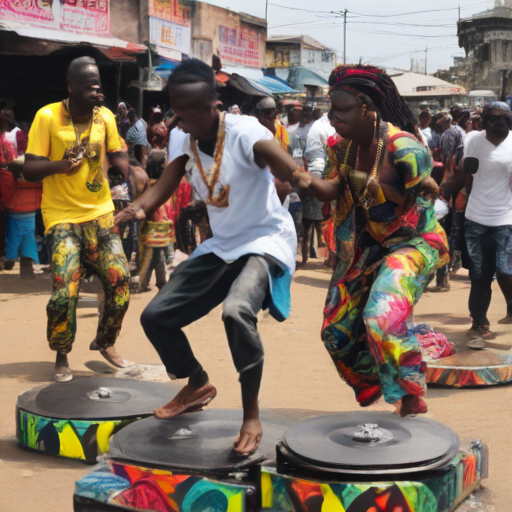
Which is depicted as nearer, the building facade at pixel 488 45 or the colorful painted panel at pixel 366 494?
the colorful painted panel at pixel 366 494

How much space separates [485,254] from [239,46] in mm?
21790

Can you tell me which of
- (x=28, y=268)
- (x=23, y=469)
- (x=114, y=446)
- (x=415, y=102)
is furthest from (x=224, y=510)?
(x=415, y=102)

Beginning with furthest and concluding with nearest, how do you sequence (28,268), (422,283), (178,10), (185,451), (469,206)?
(178,10) < (28,268) < (469,206) < (422,283) < (185,451)

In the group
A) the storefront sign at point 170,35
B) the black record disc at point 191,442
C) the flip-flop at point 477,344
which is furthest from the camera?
the storefront sign at point 170,35

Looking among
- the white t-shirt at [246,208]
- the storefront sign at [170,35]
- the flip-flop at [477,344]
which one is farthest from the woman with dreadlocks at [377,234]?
the storefront sign at [170,35]

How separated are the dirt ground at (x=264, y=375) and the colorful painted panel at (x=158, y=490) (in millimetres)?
242

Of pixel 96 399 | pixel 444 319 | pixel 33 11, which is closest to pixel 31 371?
pixel 96 399

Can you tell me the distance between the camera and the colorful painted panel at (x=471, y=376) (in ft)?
18.8

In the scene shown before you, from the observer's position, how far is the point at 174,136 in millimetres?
4410

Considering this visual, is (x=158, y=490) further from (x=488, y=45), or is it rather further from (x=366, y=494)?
(x=488, y=45)

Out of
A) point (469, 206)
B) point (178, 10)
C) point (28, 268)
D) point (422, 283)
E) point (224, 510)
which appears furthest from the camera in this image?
point (178, 10)

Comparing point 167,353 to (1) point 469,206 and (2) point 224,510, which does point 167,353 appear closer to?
(2) point 224,510

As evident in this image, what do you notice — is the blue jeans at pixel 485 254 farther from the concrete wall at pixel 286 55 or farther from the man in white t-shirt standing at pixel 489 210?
the concrete wall at pixel 286 55

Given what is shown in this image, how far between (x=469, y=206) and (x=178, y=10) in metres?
16.9
